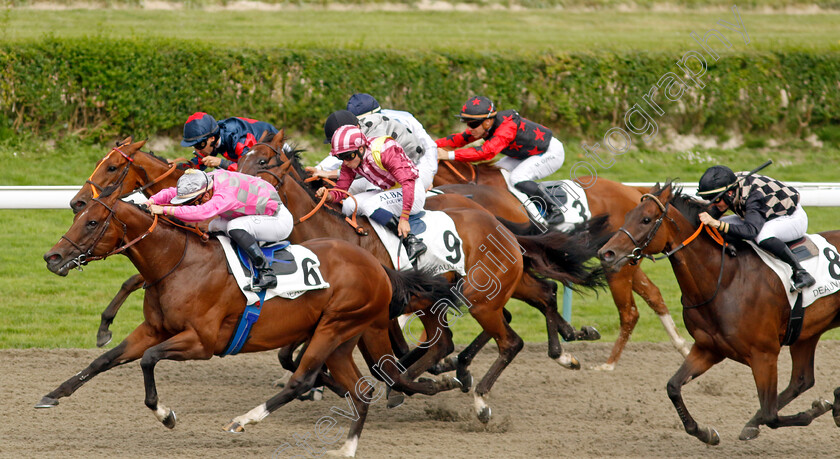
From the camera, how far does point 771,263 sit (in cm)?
523

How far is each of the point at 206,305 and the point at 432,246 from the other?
1498 millimetres

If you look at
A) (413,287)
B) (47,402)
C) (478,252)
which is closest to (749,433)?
(478,252)

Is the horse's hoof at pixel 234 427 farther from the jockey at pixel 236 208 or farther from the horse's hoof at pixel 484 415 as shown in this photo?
the horse's hoof at pixel 484 415

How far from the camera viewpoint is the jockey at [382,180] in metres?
5.57

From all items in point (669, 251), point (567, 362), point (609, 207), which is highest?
point (669, 251)

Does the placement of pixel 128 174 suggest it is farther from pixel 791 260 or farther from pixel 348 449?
pixel 791 260

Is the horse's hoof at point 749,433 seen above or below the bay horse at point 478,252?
below

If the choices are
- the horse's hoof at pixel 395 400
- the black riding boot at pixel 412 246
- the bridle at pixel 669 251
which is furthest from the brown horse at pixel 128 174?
the bridle at pixel 669 251

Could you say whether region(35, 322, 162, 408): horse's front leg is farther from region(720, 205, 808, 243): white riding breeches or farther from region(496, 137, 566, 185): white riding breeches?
region(496, 137, 566, 185): white riding breeches

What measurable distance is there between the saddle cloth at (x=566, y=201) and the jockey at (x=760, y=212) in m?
1.79

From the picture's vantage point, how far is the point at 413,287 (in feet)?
17.6

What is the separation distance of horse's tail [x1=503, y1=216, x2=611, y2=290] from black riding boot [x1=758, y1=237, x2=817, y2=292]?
4.33 ft

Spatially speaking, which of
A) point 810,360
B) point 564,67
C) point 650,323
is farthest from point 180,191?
point 564,67

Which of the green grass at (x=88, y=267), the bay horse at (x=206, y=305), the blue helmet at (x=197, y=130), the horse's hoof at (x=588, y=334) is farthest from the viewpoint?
the green grass at (x=88, y=267)
